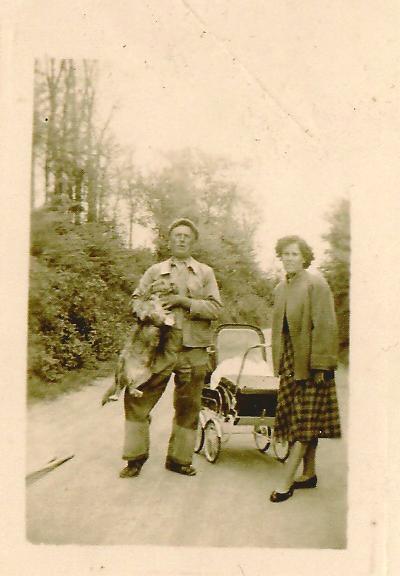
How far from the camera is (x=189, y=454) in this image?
10.3ft

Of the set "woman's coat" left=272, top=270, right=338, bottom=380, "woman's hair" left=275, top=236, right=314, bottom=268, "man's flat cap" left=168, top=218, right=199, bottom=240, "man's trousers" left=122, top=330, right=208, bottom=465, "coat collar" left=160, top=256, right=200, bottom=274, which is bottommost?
"man's trousers" left=122, top=330, right=208, bottom=465

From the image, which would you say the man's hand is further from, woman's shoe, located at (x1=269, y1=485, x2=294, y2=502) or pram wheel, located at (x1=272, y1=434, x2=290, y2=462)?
woman's shoe, located at (x1=269, y1=485, x2=294, y2=502)

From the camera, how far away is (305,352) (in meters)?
3.01

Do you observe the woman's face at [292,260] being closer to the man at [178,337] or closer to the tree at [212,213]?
the tree at [212,213]

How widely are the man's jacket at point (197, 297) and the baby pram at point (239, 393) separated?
0.11 metres

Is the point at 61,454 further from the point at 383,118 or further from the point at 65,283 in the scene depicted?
the point at 383,118

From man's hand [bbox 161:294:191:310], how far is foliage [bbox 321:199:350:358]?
2.18ft

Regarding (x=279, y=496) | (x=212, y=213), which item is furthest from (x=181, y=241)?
(x=279, y=496)

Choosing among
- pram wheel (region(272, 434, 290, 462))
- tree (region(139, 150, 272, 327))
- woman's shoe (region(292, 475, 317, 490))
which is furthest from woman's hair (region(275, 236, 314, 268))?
woman's shoe (region(292, 475, 317, 490))

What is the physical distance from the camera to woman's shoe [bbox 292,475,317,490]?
117 inches

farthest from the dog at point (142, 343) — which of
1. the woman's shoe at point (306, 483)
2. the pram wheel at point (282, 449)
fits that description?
the woman's shoe at point (306, 483)

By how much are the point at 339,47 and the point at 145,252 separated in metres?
1.32

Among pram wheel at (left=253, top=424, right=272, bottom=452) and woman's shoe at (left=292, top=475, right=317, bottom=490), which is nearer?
woman's shoe at (left=292, top=475, right=317, bottom=490)

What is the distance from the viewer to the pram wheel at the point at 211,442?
10.6 ft
